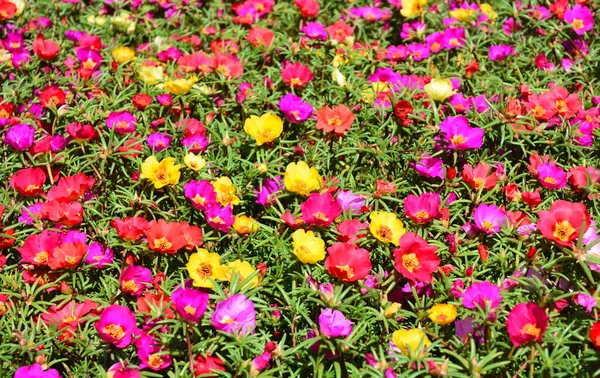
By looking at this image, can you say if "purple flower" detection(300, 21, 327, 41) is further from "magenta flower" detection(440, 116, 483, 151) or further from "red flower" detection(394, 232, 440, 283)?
"red flower" detection(394, 232, 440, 283)

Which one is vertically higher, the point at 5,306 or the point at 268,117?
the point at 268,117

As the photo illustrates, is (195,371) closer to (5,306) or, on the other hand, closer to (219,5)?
(5,306)

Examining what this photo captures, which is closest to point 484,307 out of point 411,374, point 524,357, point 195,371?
point 524,357

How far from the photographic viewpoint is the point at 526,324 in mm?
1955

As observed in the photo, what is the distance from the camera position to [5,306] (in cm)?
232

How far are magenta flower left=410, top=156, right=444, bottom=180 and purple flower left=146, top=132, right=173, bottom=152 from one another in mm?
1097

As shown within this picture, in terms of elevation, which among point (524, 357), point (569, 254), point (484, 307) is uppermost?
point (569, 254)

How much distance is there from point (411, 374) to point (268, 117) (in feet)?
4.24

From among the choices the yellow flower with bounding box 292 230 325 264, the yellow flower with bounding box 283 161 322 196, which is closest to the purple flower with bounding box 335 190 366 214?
the yellow flower with bounding box 283 161 322 196


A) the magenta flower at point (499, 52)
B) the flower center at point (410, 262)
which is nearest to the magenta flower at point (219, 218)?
the flower center at point (410, 262)

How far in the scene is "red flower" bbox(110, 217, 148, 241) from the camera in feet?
7.79

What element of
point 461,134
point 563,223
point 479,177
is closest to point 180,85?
point 461,134

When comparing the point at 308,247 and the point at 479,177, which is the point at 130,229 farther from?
the point at 479,177

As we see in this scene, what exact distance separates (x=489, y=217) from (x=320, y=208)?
25.9 inches
